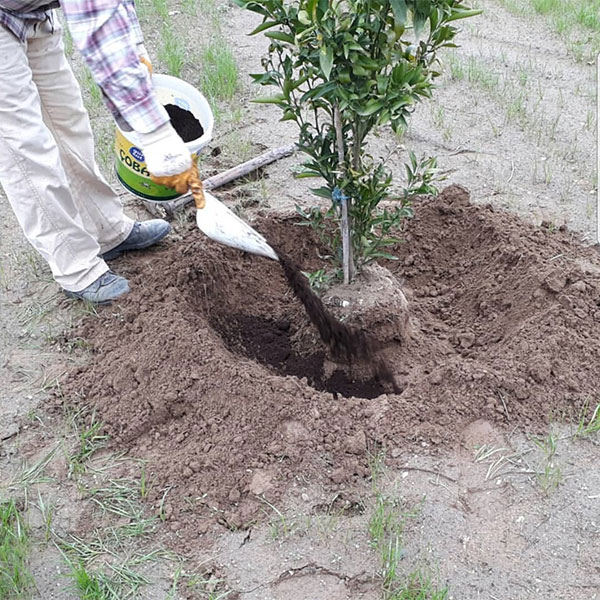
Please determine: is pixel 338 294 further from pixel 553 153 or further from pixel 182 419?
pixel 553 153

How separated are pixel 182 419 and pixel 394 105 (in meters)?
1.38

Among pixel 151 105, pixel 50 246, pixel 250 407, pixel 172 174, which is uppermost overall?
pixel 151 105

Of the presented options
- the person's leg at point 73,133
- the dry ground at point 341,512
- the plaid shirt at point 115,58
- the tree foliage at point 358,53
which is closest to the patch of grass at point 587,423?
the dry ground at point 341,512

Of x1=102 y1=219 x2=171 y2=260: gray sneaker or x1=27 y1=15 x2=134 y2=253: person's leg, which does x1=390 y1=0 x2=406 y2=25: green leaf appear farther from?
x1=102 y1=219 x2=171 y2=260: gray sneaker

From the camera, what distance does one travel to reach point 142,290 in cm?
348

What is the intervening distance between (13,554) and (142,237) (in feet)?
5.85

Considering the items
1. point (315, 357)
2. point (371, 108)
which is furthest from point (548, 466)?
point (371, 108)

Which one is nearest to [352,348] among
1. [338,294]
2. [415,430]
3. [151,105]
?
[338,294]

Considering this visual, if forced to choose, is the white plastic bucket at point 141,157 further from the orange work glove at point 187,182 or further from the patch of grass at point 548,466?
the patch of grass at point 548,466

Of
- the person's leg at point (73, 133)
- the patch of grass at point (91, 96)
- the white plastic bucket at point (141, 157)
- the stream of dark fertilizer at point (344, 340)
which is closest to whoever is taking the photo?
the stream of dark fertilizer at point (344, 340)

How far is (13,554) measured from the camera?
238 cm

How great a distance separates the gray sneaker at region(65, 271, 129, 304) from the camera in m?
3.46

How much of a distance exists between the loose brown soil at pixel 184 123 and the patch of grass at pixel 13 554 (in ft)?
5.99

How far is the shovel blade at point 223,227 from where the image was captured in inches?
114
